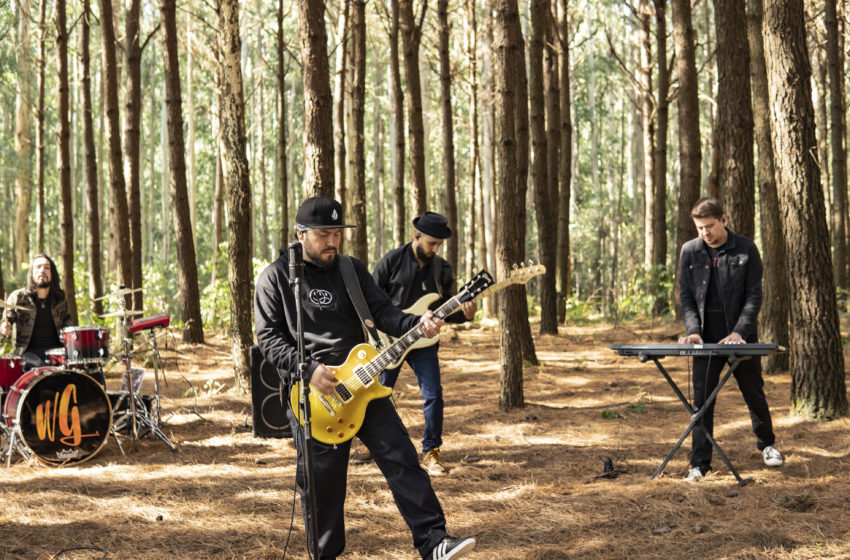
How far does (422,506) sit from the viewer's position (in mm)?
4508

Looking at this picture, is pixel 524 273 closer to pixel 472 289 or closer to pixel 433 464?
pixel 472 289

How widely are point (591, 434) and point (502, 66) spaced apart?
4.02 meters

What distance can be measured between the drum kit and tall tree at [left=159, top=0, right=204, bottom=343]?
6818 millimetres

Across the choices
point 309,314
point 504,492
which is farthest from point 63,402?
point 309,314

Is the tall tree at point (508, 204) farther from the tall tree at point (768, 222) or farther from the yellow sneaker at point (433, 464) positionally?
the tall tree at point (768, 222)

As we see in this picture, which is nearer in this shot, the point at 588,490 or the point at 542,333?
the point at 588,490

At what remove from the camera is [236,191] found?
1081cm

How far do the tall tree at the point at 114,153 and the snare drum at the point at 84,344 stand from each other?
6544 mm

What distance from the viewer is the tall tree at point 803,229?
7.91m

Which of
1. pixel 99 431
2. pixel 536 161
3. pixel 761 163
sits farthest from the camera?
pixel 536 161

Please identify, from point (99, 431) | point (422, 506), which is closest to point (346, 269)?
point (422, 506)

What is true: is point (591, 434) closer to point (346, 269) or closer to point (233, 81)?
point (346, 269)

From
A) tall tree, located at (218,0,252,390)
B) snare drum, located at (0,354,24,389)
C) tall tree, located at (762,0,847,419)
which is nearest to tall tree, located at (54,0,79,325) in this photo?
tall tree, located at (218,0,252,390)

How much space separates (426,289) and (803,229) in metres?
3.55
